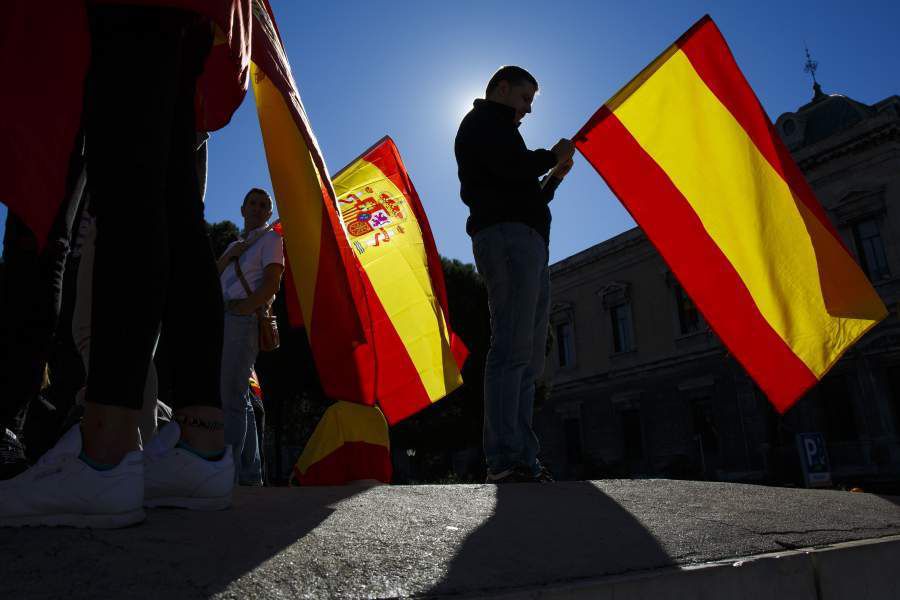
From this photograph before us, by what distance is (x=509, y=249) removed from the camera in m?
3.01

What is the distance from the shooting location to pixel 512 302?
9.84ft

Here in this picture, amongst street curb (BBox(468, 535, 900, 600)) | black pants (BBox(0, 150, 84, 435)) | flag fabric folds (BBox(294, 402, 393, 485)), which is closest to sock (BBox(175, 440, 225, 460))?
black pants (BBox(0, 150, 84, 435))

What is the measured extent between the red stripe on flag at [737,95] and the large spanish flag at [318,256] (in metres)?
2.38

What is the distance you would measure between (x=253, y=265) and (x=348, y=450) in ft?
6.34

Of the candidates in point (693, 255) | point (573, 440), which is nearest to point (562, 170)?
point (693, 255)

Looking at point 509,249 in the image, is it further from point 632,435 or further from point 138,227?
point 632,435

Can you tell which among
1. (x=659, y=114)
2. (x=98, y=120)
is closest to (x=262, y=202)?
(x=659, y=114)

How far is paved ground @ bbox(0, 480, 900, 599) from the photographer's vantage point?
1038 millimetres

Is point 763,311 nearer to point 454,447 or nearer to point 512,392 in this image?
point 512,392

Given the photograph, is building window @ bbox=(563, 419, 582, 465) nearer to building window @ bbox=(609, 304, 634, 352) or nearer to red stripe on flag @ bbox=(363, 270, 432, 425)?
building window @ bbox=(609, 304, 634, 352)

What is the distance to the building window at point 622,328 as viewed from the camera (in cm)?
2772

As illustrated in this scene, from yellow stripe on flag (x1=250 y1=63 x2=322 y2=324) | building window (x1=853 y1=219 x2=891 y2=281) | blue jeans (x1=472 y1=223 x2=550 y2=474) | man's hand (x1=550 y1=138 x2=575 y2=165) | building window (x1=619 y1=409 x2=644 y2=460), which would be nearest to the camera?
yellow stripe on flag (x1=250 y1=63 x2=322 y2=324)

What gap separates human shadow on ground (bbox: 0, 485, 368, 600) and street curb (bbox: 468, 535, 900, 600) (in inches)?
15.2

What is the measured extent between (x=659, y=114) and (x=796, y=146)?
2462cm
